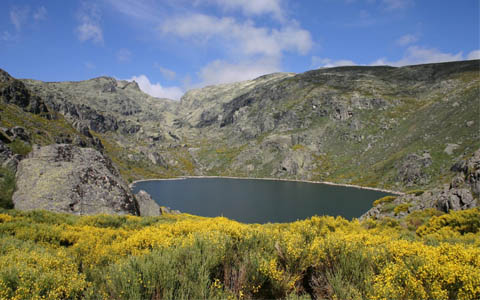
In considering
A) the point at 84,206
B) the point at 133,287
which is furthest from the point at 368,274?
the point at 84,206

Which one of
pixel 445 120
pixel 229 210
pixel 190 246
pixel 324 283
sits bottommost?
pixel 229 210

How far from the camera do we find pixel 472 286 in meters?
5.08

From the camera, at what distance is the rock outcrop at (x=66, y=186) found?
72.2ft

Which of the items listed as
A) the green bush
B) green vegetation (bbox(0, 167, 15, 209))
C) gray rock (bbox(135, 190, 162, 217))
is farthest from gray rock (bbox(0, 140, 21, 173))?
the green bush

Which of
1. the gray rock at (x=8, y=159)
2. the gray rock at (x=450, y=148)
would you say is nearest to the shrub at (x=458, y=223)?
the gray rock at (x=8, y=159)

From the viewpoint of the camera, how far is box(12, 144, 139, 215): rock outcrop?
22.0m

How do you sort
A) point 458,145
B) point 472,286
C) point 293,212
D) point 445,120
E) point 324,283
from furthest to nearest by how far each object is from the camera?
point 445,120 < point 458,145 < point 293,212 < point 324,283 < point 472,286

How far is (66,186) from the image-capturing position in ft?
77.2

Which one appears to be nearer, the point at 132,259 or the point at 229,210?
the point at 132,259

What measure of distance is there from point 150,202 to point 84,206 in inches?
488

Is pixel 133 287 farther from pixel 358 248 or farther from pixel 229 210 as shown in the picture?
pixel 229 210

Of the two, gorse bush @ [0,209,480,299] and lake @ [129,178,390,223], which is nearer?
gorse bush @ [0,209,480,299]

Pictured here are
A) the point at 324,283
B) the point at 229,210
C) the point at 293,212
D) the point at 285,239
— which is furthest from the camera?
the point at 229,210

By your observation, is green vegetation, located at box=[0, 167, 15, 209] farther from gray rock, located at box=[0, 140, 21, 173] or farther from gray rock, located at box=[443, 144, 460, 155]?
gray rock, located at box=[443, 144, 460, 155]
